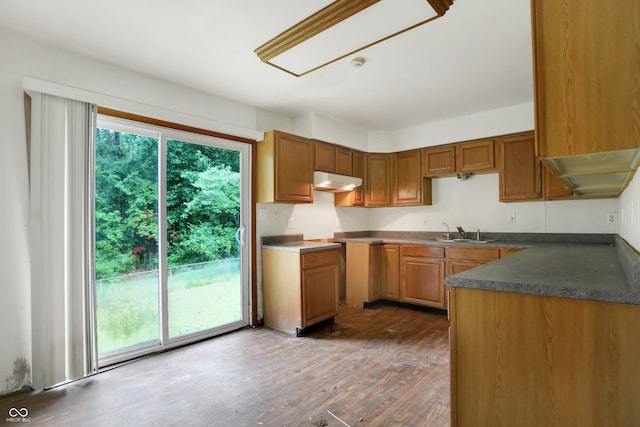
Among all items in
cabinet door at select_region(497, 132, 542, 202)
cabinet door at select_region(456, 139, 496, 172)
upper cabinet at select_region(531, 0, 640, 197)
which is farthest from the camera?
cabinet door at select_region(456, 139, 496, 172)

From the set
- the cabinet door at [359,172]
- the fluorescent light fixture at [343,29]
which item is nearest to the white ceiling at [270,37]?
the fluorescent light fixture at [343,29]

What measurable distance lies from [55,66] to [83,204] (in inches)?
40.3

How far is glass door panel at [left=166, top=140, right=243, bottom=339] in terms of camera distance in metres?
3.04

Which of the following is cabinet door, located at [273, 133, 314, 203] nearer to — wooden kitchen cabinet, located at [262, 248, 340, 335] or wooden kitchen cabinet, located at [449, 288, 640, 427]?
wooden kitchen cabinet, located at [262, 248, 340, 335]

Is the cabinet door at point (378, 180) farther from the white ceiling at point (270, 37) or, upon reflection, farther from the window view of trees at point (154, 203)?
the window view of trees at point (154, 203)

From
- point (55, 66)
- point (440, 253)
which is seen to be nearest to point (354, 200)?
point (440, 253)

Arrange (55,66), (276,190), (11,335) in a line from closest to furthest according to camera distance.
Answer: (11,335) → (55,66) → (276,190)

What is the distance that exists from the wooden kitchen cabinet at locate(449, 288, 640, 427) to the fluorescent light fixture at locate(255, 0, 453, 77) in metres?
1.60

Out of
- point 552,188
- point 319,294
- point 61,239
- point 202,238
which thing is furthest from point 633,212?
point 61,239

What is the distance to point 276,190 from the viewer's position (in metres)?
3.40

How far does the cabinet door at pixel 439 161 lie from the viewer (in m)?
4.09

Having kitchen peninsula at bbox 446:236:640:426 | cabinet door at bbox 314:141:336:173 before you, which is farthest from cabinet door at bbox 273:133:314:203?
kitchen peninsula at bbox 446:236:640:426

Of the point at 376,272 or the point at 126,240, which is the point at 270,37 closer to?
the point at 126,240

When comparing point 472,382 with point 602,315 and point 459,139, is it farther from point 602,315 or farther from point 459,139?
point 459,139
